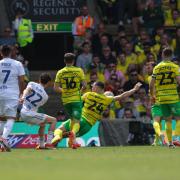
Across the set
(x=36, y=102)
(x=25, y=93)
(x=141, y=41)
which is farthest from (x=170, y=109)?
(x=141, y=41)

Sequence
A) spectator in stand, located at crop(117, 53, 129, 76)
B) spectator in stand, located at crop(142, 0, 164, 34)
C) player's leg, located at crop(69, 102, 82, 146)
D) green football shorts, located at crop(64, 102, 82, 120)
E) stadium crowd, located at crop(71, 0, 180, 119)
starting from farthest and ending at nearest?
1. spectator in stand, located at crop(142, 0, 164, 34)
2. spectator in stand, located at crop(117, 53, 129, 76)
3. stadium crowd, located at crop(71, 0, 180, 119)
4. green football shorts, located at crop(64, 102, 82, 120)
5. player's leg, located at crop(69, 102, 82, 146)

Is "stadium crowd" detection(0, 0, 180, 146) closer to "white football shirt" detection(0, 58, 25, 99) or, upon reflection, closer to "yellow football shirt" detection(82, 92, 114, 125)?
"yellow football shirt" detection(82, 92, 114, 125)

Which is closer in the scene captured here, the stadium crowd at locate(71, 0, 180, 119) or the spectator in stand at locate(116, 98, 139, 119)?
the spectator in stand at locate(116, 98, 139, 119)

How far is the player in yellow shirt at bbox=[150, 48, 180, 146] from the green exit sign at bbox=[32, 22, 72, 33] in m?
10.9

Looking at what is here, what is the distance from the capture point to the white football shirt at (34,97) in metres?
18.2

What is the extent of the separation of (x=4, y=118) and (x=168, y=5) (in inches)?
501

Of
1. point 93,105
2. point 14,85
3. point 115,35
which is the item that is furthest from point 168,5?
point 14,85

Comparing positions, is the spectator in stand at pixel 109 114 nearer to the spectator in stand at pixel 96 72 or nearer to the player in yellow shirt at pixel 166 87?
the spectator in stand at pixel 96 72

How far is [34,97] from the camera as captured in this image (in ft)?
60.1

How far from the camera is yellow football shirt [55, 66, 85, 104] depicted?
19.2 metres

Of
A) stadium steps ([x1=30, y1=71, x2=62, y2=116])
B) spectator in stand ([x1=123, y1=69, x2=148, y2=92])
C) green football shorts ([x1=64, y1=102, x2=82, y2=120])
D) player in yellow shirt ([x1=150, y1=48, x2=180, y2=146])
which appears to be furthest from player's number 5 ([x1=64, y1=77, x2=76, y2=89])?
stadium steps ([x1=30, y1=71, x2=62, y2=116])

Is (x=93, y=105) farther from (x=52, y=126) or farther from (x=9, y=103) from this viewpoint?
(x=9, y=103)

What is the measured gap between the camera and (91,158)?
14289 millimetres

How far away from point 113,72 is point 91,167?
14.2 metres
